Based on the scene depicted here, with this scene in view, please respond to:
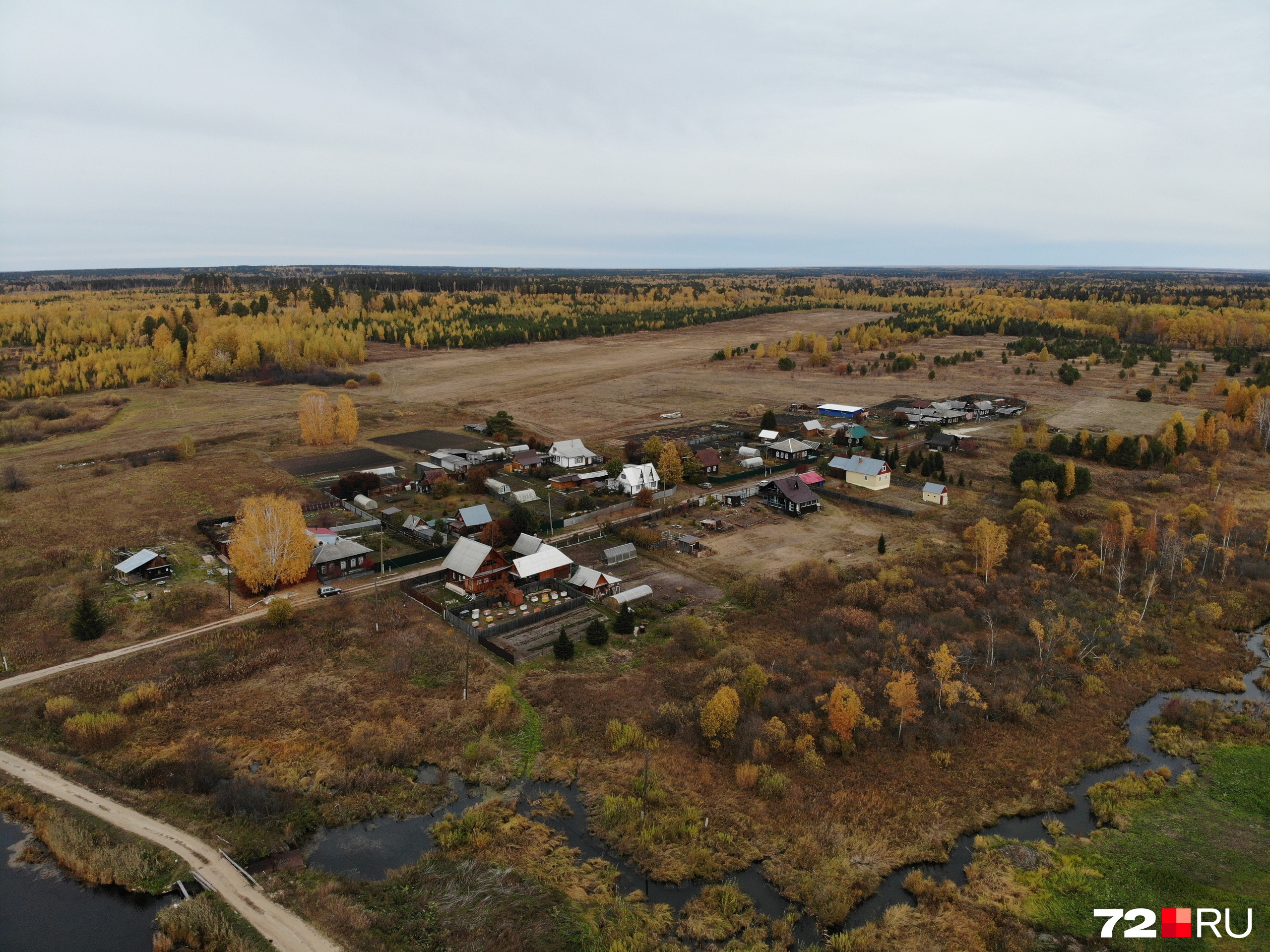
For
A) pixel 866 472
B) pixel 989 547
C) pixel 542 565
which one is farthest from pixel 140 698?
pixel 866 472

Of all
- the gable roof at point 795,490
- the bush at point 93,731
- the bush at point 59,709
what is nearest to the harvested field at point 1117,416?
the gable roof at point 795,490

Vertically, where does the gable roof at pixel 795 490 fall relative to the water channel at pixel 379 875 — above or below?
above

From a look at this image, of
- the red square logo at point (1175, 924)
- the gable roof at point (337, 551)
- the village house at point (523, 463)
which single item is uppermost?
the village house at point (523, 463)

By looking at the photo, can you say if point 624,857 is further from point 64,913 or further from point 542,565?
point 542,565

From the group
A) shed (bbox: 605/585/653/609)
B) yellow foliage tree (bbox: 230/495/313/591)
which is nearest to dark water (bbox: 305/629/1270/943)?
shed (bbox: 605/585/653/609)

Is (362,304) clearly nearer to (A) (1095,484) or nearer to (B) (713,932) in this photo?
(A) (1095,484)

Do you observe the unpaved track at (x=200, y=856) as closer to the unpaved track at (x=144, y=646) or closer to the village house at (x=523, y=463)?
the unpaved track at (x=144, y=646)

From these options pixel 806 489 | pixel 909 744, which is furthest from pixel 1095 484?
pixel 909 744

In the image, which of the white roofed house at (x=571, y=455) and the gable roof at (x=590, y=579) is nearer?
the gable roof at (x=590, y=579)
